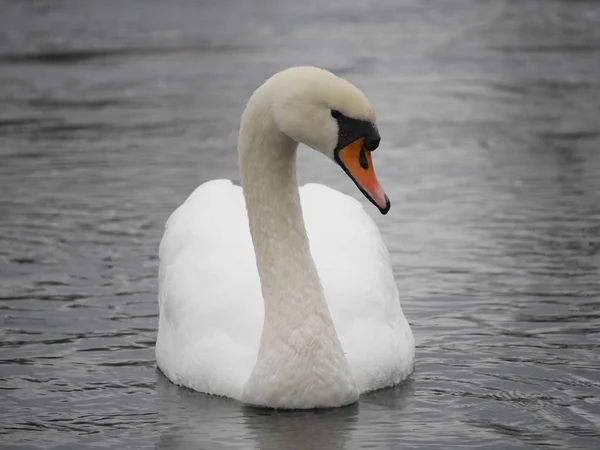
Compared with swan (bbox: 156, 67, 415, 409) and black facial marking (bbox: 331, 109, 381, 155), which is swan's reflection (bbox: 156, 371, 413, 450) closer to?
swan (bbox: 156, 67, 415, 409)

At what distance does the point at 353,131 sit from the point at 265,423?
1.52 meters

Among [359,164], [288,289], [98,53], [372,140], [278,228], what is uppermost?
[98,53]

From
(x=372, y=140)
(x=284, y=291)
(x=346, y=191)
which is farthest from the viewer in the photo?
(x=346, y=191)

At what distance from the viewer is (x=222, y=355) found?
8125 millimetres

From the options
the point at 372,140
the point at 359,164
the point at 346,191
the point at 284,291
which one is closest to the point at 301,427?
the point at 284,291

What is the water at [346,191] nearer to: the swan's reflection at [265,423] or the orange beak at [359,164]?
the swan's reflection at [265,423]

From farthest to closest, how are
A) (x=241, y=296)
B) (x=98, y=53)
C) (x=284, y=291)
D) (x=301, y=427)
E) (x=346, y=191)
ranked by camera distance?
1. (x=98, y=53)
2. (x=346, y=191)
3. (x=241, y=296)
4. (x=284, y=291)
5. (x=301, y=427)

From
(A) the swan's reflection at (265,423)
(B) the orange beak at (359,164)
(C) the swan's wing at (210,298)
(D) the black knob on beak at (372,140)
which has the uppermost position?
(D) the black knob on beak at (372,140)

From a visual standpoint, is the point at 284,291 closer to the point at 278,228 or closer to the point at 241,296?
the point at 278,228

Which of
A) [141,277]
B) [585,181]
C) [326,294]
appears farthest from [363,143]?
[585,181]

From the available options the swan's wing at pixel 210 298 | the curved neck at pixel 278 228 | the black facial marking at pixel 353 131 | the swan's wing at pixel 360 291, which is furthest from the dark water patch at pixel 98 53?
the black facial marking at pixel 353 131

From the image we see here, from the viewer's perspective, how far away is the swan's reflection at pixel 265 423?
7.45 meters

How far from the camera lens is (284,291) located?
7934mm

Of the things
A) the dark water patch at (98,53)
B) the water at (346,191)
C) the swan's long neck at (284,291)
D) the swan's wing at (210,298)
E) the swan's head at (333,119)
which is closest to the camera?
the swan's head at (333,119)
